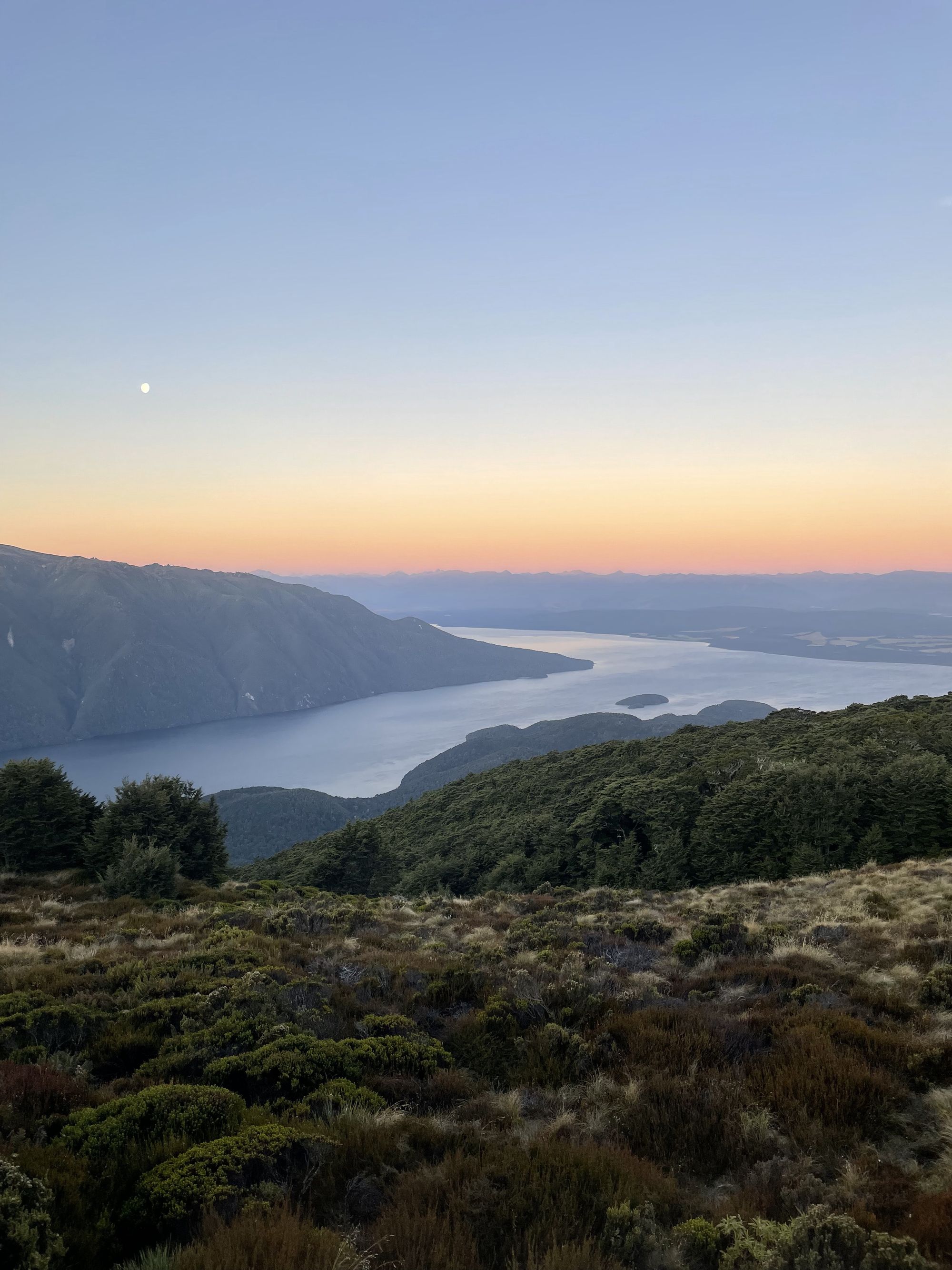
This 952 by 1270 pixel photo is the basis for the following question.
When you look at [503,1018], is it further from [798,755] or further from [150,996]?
[798,755]

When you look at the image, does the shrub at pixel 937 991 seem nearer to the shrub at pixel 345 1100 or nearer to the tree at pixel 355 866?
the shrub at pixel 345 1100

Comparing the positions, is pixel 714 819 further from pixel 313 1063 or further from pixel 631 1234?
pixel 631 1234

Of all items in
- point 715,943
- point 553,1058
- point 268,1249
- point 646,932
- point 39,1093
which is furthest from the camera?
point 646,932

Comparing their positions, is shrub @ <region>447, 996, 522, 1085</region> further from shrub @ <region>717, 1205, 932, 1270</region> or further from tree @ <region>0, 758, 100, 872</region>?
tree @ <region>0, 758, 100, 872</region>

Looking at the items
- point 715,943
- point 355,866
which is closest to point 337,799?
point 355,866

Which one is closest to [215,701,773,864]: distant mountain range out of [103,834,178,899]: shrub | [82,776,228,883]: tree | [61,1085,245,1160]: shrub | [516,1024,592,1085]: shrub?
[82,776,228,883]: tree

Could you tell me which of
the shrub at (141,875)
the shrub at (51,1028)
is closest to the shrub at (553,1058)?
the shrub at (51,1028)
